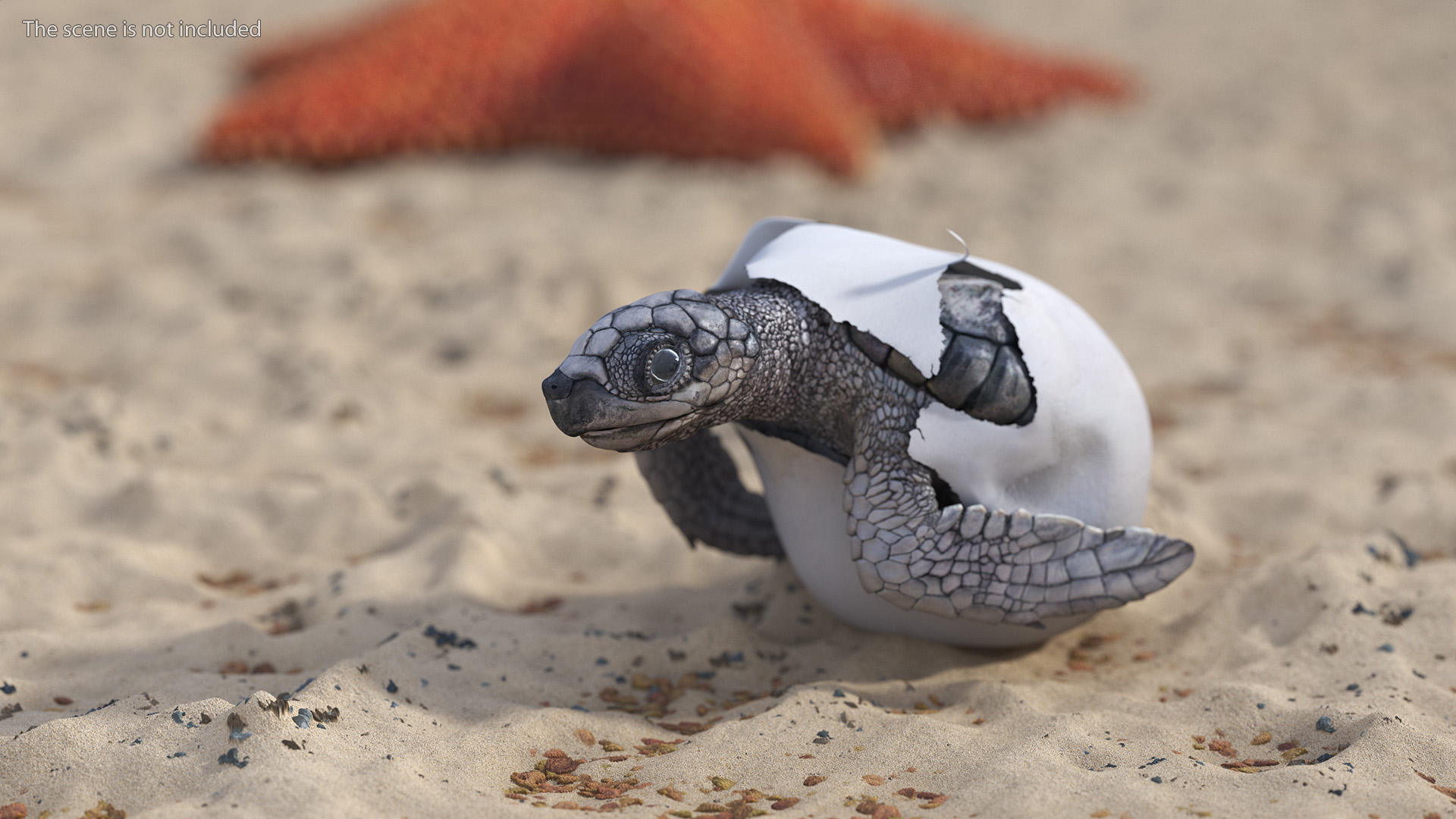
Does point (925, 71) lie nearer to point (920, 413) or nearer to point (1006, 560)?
point (920, 413)

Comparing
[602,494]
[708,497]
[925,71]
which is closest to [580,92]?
[925,71]

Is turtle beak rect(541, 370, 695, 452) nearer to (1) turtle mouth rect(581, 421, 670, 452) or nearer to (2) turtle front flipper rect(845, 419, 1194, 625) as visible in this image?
(1) turtle mouth rect(581, 421, 670, 452)

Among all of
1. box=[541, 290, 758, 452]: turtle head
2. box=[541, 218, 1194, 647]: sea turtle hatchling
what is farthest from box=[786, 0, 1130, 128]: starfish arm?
box=[541, 290, 758, 452]: turtle head

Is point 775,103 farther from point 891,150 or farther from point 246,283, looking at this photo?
point 246,283

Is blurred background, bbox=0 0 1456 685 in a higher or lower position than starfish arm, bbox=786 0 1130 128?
lower

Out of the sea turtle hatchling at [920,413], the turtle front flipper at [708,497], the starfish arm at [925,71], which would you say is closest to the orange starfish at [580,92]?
the starfish arm at [925,71]

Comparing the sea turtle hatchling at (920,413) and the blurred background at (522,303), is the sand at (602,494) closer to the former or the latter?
the blurred background at (522,303)
